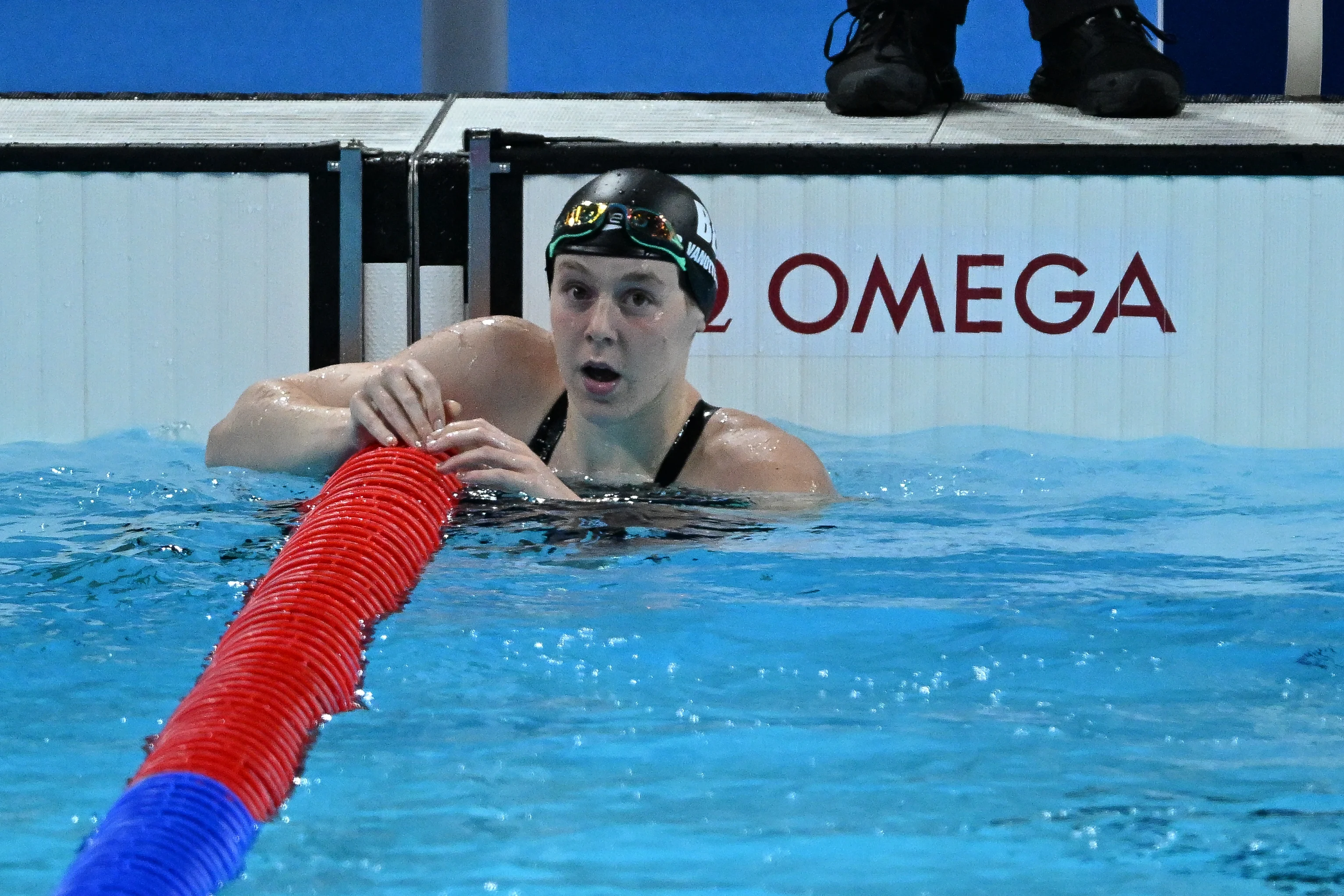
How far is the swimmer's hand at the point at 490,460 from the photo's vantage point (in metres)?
2.76

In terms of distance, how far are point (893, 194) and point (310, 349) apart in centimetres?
154

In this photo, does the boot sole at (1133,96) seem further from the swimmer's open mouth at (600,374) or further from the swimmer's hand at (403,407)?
the swimmer's hand at (403,407)

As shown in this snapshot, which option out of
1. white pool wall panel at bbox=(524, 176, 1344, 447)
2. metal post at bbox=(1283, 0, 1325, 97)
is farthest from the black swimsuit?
metal post at bbox=(1283, 0, 1325, 97)

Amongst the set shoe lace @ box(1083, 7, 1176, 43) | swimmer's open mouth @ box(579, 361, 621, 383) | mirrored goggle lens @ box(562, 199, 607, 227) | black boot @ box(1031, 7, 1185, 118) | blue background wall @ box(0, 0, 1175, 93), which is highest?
blue background wall @ box(0, 0, 1175, 93)

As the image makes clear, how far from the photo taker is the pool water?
1446mm

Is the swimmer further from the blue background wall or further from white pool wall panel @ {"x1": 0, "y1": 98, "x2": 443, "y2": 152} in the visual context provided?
the blue background wall

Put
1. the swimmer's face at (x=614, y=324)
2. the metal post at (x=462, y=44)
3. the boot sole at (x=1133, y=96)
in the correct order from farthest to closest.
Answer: the metal post at (x=462, y=44) → the boot sole at (x=1133, y=96) → the swimmer's face at (x=614, y=324)

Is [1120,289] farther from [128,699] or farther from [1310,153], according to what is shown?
[128,699]

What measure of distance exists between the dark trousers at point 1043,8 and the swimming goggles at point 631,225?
1.63 m

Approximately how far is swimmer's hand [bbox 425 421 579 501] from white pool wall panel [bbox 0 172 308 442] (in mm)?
1294

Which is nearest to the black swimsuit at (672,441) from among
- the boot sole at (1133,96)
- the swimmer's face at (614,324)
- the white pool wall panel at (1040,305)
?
the swimmer's face at (614,324)

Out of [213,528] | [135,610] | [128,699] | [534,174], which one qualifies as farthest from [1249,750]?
[534,174]

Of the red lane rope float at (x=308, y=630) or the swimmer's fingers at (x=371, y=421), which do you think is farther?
the swimmer's fingers at (x=371, y=421)

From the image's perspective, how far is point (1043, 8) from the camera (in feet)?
14.2
